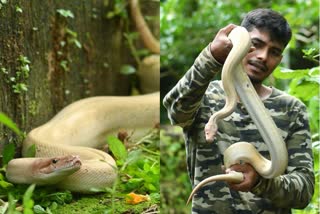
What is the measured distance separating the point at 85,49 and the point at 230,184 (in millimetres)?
1087

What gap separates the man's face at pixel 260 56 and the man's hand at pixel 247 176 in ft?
0.81

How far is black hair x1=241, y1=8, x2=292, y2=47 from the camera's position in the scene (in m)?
1.55

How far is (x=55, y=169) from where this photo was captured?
5.37 feet

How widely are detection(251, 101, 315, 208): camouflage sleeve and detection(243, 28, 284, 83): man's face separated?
171mm

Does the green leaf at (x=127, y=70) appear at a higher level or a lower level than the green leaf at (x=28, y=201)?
lower

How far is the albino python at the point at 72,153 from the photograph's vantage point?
5.38 ft

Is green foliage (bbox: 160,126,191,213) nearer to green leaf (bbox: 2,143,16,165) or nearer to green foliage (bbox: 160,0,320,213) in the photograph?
green foliage (bbox: 160,0,320,213)

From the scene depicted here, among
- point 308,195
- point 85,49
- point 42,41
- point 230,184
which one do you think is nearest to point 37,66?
point 42,41

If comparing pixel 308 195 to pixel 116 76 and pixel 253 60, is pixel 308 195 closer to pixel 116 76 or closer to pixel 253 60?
pixel 253 60

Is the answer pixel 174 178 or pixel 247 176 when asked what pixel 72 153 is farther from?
pixel 174 178

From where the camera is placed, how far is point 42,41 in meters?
1.84

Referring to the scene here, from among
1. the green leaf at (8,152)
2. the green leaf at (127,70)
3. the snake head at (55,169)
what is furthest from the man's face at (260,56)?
the green leaf at (127,70)

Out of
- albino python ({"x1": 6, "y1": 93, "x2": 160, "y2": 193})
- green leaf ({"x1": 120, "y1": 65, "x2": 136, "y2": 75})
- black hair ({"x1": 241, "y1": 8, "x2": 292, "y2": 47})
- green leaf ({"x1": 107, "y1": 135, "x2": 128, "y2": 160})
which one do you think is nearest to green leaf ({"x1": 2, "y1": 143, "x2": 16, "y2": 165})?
albino python ({"x1": 6, "y1": 93, "x2": 160, "y2": 193})

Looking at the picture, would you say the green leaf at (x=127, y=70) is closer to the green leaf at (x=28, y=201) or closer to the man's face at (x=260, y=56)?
the man's face at (x=260, y=56)
